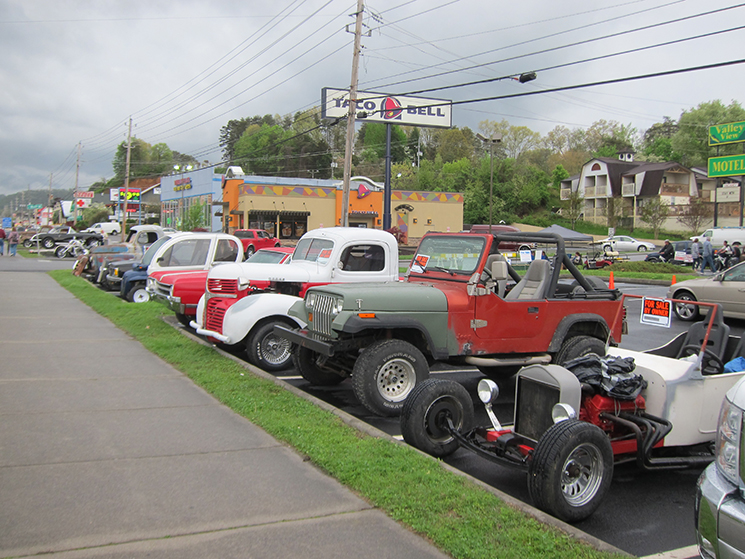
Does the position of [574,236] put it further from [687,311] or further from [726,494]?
[726,494]

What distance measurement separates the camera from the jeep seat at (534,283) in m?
8.02

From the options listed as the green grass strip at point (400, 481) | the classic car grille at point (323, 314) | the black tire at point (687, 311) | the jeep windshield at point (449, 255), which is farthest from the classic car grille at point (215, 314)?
the black tire at point (687, 311)

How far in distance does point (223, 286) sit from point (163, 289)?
9.64 ft

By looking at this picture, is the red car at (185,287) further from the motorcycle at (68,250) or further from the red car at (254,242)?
the motorcycle at (68,250)

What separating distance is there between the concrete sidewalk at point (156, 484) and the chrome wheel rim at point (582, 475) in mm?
1311

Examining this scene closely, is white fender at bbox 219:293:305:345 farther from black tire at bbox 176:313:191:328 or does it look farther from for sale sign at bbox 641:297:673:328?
for sale sign at bbox 641:297:673:328

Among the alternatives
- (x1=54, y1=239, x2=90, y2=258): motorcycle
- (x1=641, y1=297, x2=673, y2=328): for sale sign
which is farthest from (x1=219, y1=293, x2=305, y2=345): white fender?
(x1=54, y1=239, x2=90, y2=258): motorcycle

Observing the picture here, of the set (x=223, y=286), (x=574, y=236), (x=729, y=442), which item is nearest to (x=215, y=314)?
(x=223, y=286)

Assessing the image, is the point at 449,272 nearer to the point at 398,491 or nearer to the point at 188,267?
the point at 398,491

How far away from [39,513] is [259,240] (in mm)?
29818

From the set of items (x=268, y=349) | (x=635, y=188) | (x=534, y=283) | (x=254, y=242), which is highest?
(x=635, y=188)

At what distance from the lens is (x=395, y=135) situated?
11281 cm

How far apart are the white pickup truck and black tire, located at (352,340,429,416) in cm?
257

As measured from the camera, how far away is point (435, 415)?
5.65 metres
